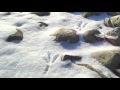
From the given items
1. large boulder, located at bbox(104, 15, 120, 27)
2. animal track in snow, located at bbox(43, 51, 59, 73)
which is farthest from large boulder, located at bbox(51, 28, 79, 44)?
large boulder, located at bbox(104, 15, 120, 27)

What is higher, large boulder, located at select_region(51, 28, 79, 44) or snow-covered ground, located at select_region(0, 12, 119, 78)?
large boulder, located at select_region(51, 28, 79, 44)

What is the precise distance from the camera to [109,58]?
4.91 metres

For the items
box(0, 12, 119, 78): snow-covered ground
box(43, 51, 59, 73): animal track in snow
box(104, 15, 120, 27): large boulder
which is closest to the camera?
box(0, 12, 119, 78): snow-covered ground

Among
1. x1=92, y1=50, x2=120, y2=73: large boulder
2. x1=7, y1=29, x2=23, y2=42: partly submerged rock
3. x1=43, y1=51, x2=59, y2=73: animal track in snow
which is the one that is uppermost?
x1=92, y1=50, x2=120, y2=73: large boulder

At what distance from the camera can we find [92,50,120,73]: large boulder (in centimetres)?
478

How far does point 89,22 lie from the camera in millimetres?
6707

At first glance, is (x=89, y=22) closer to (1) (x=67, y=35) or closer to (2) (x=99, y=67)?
(1) (x=67, y=35)

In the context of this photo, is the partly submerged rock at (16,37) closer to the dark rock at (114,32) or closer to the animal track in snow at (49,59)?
the animal track in snow at (49,59)

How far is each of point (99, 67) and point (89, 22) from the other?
2229 millimetres

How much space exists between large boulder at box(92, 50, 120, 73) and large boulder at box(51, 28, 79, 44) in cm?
80

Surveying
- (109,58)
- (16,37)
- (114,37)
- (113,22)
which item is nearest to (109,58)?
(109,58)

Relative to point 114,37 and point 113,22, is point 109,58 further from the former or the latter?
point 113,22

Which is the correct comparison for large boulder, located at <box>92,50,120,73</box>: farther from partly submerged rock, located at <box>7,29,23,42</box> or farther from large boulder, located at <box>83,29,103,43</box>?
partly submerged rock, located at <box>7,29,23,42</box>
